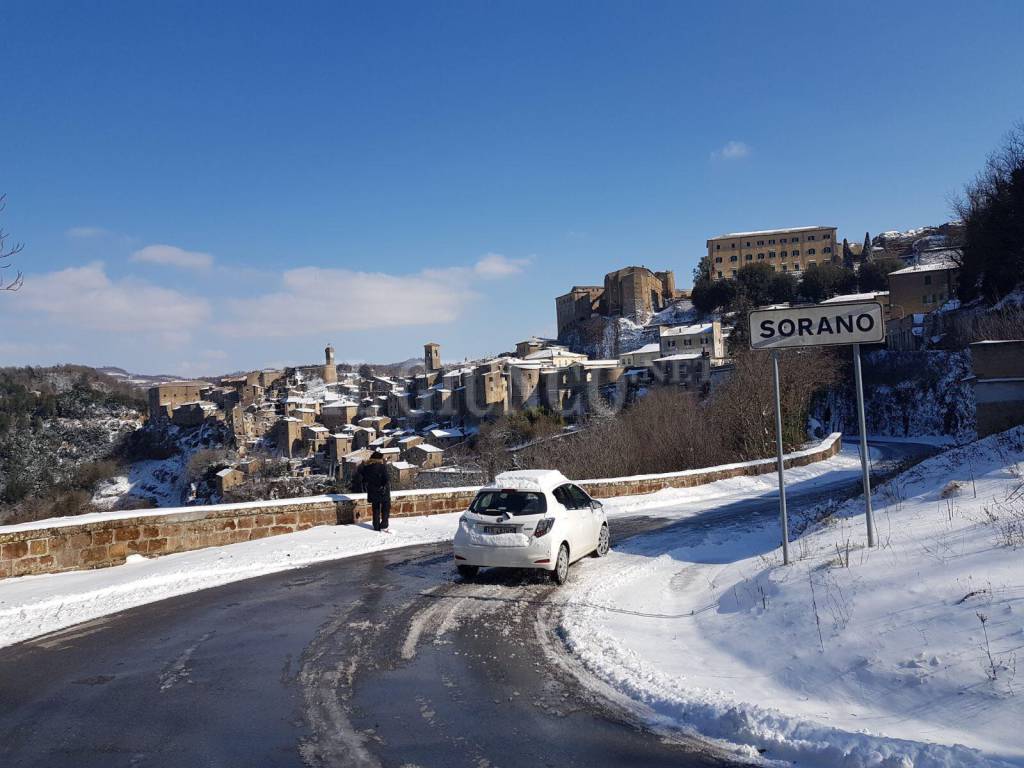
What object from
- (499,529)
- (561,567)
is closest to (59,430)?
(499,529)

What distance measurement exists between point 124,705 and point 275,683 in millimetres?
1133

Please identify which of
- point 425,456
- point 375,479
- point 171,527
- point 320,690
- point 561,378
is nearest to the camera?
point 320,690

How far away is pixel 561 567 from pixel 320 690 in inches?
187

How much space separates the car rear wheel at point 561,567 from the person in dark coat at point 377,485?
5.43m

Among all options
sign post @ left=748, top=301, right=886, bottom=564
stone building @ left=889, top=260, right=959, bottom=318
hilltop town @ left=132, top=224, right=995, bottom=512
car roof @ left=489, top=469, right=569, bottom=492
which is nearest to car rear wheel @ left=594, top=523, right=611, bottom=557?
car roof @ left=489, top=469, right=569, bottom=492

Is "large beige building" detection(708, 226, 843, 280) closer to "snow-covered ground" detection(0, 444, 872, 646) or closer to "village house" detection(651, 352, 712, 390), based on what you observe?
"village house" detection(651, 352, 712, 390)

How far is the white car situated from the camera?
386 inches

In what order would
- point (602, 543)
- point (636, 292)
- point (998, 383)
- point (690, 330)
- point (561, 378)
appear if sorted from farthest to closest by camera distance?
point (636, 292) → point (561, 378) → point (690, 330) → point (998, 383) → point (602, 543)

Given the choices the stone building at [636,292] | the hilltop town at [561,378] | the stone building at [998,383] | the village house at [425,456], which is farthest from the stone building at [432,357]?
the stone building at [998,383]

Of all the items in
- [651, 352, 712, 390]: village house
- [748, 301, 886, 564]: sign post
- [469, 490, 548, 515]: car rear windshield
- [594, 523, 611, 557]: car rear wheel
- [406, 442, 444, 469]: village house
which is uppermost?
[651, 352, 712, 390]: village house

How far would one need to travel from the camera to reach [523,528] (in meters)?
9.86

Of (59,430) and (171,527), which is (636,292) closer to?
(59,430)

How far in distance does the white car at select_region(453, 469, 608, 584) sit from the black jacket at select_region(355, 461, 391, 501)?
447cm

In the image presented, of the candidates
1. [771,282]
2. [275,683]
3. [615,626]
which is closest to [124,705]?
[275,683]
